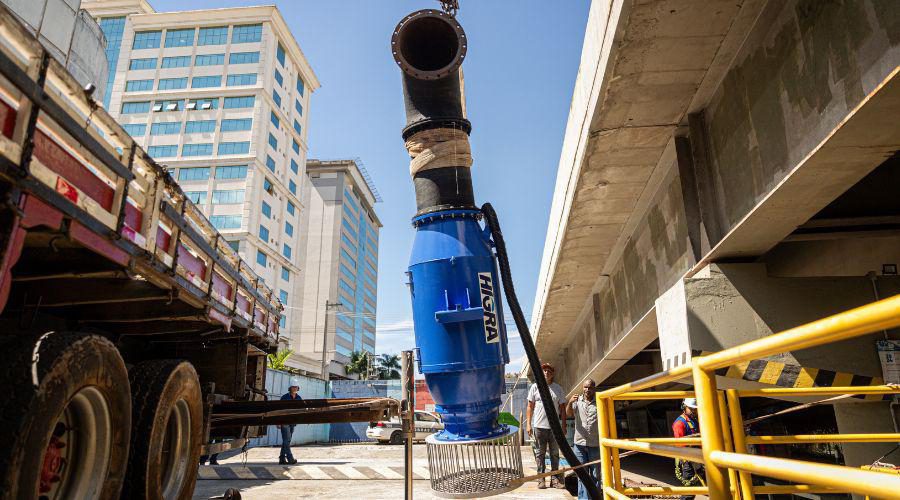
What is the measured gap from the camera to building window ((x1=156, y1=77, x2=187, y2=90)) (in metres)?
53.9

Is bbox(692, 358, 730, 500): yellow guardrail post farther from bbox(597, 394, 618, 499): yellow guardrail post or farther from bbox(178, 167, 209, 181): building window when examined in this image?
bbox(178, 167, 209, 181): building window

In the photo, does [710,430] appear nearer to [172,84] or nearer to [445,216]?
[445,216]

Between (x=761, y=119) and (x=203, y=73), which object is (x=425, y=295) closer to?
(x=761, y=119)

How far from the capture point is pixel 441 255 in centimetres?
575

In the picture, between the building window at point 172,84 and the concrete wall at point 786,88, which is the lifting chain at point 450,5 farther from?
the building window at point 172,84

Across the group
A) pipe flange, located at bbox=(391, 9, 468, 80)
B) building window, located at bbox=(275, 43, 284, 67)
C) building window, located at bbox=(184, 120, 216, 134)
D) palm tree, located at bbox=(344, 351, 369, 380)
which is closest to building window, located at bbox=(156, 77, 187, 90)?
building window, located at bbox=(184, 120, 216, 134)

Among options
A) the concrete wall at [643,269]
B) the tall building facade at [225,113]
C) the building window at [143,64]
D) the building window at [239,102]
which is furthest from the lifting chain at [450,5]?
the building window at [143,64]

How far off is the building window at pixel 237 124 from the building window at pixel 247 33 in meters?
9.31

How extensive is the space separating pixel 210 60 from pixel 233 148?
36.1 feet

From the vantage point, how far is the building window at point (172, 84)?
177 ft

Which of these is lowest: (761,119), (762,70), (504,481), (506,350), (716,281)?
(504,481)

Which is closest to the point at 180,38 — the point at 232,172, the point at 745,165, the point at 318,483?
the point at 232,172

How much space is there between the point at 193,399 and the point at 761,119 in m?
5.14

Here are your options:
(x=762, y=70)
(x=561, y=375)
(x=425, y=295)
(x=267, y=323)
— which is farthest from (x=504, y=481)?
(x=561, y=375)
